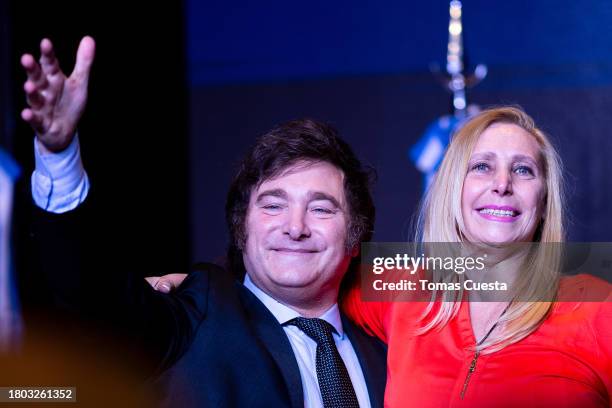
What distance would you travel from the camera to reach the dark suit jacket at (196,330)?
158 centimetres

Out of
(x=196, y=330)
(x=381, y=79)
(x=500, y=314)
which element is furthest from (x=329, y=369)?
(x=381, y=79)

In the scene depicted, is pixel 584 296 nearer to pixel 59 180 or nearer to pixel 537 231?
pixel 537 231

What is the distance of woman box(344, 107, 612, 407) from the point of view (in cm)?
173

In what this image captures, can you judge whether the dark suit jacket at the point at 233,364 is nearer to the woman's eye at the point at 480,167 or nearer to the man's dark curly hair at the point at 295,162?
the man's dark curly hair at the point at 295,162

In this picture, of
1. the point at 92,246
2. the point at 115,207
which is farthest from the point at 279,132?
the point at 115,207

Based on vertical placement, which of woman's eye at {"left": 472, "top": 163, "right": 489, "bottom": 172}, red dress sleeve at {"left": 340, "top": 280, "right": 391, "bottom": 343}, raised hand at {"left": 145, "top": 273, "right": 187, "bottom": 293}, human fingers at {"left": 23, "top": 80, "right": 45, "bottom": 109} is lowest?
red dress sleeve at {"left": 340, "top": 280, "right": 391, "bottom": 343}

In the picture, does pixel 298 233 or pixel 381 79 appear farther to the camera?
pixel 381 79

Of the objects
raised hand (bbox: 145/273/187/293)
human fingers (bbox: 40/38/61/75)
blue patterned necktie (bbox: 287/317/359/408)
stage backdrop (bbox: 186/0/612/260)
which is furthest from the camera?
stage backdrop (bbox: 186/0/612/260)

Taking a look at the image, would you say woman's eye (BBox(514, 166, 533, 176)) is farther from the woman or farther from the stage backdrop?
the stage backdrop

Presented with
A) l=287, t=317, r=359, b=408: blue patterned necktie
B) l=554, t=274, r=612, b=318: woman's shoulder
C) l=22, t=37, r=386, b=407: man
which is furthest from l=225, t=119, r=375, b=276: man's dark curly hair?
l=554, t=274, r=612, b=318: woman's shoulder

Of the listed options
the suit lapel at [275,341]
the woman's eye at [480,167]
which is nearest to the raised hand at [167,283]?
the suit lapel at [275,341]

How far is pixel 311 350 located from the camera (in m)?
1.87

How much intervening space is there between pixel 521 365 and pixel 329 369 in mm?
426

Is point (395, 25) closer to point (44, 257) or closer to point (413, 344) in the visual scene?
point (413, 344)
